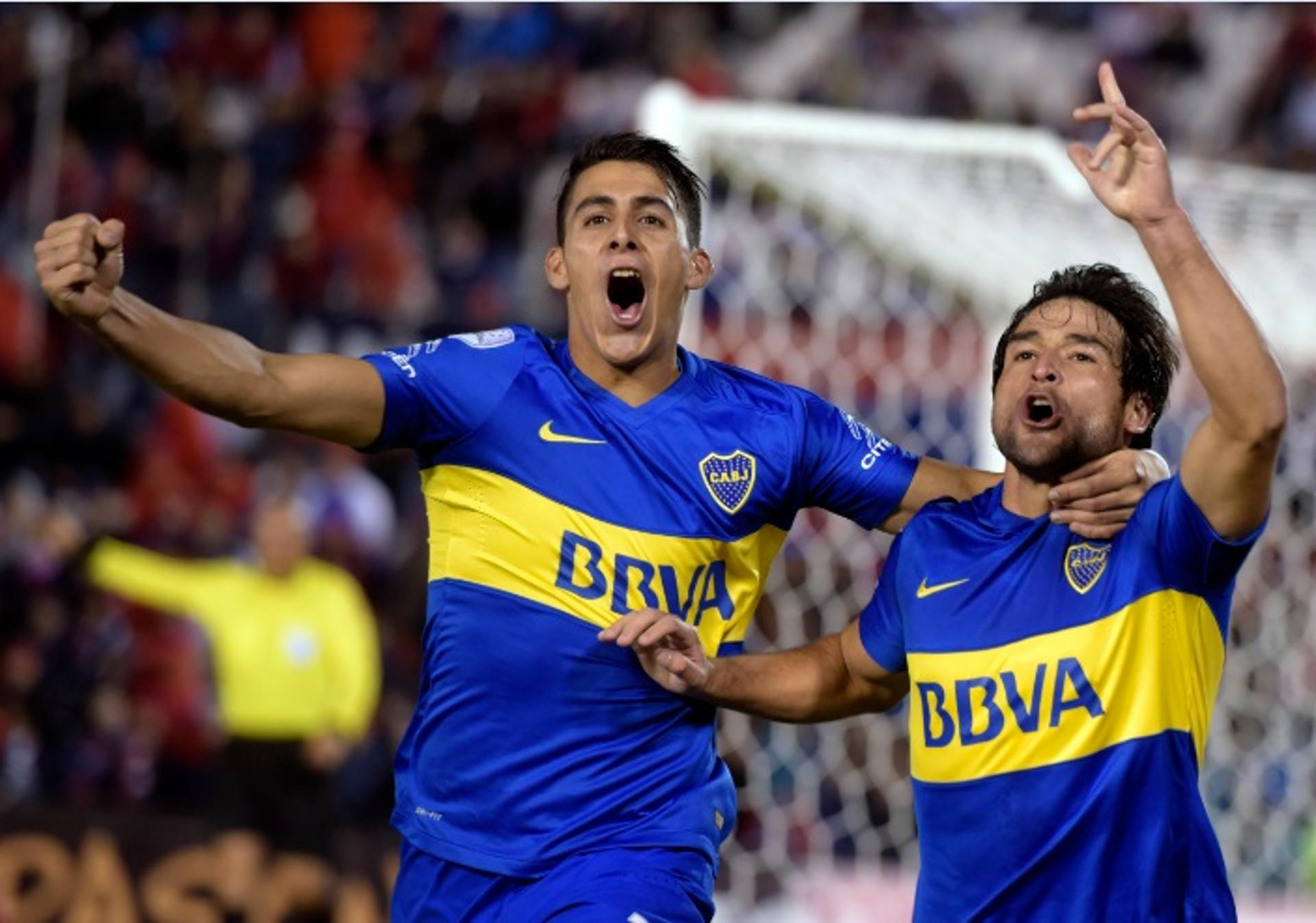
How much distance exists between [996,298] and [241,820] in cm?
422

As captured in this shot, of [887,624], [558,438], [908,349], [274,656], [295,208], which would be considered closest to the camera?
[887,624]

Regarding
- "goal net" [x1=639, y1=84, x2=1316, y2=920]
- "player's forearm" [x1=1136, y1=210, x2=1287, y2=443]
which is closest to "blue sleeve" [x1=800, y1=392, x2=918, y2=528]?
"player's forearm" [x1=1136, y1=210, x2=1287, y2=443]

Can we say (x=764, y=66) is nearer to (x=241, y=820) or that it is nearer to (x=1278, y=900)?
(x=241, y=820)

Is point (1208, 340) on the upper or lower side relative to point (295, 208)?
lower

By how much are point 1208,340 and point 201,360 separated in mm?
1678

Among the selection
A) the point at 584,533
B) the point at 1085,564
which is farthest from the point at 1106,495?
the point at 584,533

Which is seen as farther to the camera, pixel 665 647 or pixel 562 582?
pixel 562 582

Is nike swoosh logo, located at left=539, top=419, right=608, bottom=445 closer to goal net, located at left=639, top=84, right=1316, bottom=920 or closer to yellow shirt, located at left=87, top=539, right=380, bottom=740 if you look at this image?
goal net, located at left=639, top=84, right=1316, bottom=920

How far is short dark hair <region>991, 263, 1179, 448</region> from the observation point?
3664 mm

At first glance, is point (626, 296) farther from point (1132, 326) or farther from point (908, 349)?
point (908, 349)

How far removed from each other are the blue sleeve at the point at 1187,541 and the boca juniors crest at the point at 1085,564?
0.09 metres

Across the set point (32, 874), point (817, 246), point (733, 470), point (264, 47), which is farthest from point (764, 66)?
point (733, 470)

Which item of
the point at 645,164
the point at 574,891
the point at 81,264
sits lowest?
the point at 574,891

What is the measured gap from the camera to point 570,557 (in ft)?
12.9
